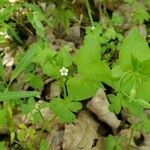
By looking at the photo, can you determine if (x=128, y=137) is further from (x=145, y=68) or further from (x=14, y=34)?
(x=14, y=34)

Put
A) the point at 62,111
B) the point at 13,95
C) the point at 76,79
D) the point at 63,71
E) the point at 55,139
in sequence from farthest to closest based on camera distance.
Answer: the point at 55,139, the point at 63,71, the point at 62,111, the point at 13,95, the point at 76,79

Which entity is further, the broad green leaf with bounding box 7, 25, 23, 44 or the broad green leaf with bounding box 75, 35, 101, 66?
the broad green leaf with bounding box 7, 25, 23, 44

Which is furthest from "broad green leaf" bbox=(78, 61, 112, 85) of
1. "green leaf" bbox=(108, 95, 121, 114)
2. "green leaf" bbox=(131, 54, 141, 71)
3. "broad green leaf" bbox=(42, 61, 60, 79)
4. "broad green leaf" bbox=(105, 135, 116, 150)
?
"broad green leaf" bbox=(105, 135, 116, 150)

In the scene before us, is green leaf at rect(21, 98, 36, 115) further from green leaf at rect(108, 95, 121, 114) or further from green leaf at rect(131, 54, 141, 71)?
green leaf at rect(131, 54, 141, 71)

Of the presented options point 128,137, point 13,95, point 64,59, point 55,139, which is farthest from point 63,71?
point 128,137

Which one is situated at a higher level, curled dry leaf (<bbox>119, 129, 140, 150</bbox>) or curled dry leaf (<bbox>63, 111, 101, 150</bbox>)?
curled dry leaf (<bbox>63, 111, 101, 150</bbox>)

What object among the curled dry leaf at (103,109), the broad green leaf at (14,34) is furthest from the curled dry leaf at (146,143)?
the broad green leaf at (14,34)
